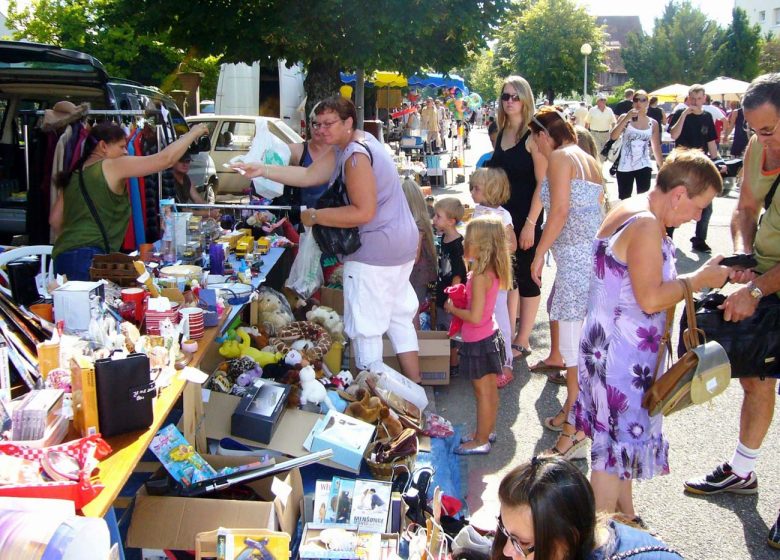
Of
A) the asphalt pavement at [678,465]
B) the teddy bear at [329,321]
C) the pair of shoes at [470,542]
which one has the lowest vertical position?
the asphalt pavement at [678,465]

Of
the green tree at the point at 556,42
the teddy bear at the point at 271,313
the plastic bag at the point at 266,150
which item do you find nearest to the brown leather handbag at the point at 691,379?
the teddy bear at the point at 271,313

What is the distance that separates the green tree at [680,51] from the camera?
4753cm

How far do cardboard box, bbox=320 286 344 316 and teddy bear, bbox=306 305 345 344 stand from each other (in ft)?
1.27

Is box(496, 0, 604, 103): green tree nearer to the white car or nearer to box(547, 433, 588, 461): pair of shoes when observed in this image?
the white car

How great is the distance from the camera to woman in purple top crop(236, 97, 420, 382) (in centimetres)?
425

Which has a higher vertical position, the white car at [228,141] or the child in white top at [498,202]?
the white car at [228,141]

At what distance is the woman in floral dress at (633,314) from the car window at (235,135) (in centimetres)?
1148

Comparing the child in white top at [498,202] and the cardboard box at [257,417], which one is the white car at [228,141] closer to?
the child in white top at [498,202]

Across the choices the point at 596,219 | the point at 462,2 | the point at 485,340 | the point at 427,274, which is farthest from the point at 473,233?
the point at 462,2

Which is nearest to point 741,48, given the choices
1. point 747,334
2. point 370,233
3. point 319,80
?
point 319,80

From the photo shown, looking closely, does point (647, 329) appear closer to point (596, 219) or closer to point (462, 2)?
point (596, 219)

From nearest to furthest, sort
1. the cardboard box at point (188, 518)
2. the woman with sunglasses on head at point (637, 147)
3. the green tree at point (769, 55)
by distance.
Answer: the cardboard box at point (188, 518)
the woman with sunglasses on head at point (637, 147)
the green tree at point (769, 55)

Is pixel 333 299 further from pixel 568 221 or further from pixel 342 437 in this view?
pixel 342 437

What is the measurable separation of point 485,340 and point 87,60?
406 centimetres
